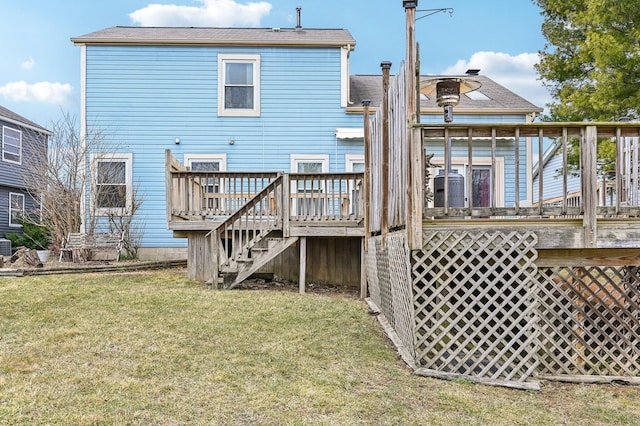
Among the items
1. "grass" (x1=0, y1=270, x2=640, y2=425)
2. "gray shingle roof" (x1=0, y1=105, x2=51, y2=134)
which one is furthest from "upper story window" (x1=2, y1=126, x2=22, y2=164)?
Answer: "grass" (x1=0, y1=270, x2=640, y2=425)

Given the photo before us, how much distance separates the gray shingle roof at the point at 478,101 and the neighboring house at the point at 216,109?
0.25 ft

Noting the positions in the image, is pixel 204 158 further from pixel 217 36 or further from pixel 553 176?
pixel 553 176

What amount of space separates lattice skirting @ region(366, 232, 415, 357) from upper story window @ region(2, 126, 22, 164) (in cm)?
1614

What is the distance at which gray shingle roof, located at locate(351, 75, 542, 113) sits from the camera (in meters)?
12.4

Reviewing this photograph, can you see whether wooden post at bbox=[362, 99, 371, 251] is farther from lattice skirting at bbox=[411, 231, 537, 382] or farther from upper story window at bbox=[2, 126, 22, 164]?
upper story window at bbox=[2, 126, 22, 164]

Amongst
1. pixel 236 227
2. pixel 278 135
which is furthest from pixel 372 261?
pixel 278 135

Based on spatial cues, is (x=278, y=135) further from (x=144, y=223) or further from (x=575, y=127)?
(x=575, y=127)

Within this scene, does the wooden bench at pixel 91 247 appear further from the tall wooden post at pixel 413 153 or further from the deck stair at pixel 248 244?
the tall wooden post at pixel 413 153

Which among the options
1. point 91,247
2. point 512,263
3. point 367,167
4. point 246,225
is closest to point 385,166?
point 367,167

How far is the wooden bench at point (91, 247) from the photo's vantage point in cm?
1158

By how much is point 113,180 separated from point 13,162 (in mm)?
8481

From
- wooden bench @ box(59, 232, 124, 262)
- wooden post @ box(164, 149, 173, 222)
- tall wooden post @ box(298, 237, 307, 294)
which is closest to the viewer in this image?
tall wooden post @ box(298, 237, 307, 294)

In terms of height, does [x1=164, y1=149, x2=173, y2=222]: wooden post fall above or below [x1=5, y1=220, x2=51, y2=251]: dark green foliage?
above

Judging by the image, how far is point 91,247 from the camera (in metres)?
11.6
